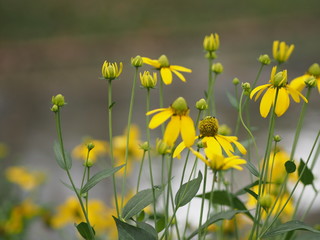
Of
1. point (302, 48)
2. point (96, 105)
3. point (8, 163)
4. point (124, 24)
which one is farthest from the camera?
point (124, 24)

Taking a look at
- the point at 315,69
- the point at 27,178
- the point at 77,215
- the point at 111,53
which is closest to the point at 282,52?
the point at 315,69

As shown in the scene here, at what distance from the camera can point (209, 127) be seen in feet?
2.15

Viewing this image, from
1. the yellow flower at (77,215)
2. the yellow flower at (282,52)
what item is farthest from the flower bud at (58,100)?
the yellow flower at (77,215)

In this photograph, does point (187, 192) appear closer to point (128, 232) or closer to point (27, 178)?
point (128, 232)

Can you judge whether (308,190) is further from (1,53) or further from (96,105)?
(1,53)

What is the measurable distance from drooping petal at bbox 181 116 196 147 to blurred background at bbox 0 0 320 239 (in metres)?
1.60

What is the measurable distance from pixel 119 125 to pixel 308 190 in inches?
44.6

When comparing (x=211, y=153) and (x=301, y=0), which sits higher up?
(x=301, y=0)

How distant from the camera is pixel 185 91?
338 cm

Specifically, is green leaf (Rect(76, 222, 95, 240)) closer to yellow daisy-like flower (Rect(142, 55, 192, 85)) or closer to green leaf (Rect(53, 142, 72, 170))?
green leaf (Rect(53, 142, 72, 170))

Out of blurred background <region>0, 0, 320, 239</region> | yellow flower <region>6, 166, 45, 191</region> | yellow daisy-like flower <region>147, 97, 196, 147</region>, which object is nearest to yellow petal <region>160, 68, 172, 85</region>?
yellow daisy-like flower <region>147, 97, 196, 147</region>

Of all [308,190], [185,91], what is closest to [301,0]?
[185,91]

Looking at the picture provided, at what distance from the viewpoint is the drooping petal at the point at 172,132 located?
0.57 meters

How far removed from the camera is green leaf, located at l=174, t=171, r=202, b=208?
62 centimetres
